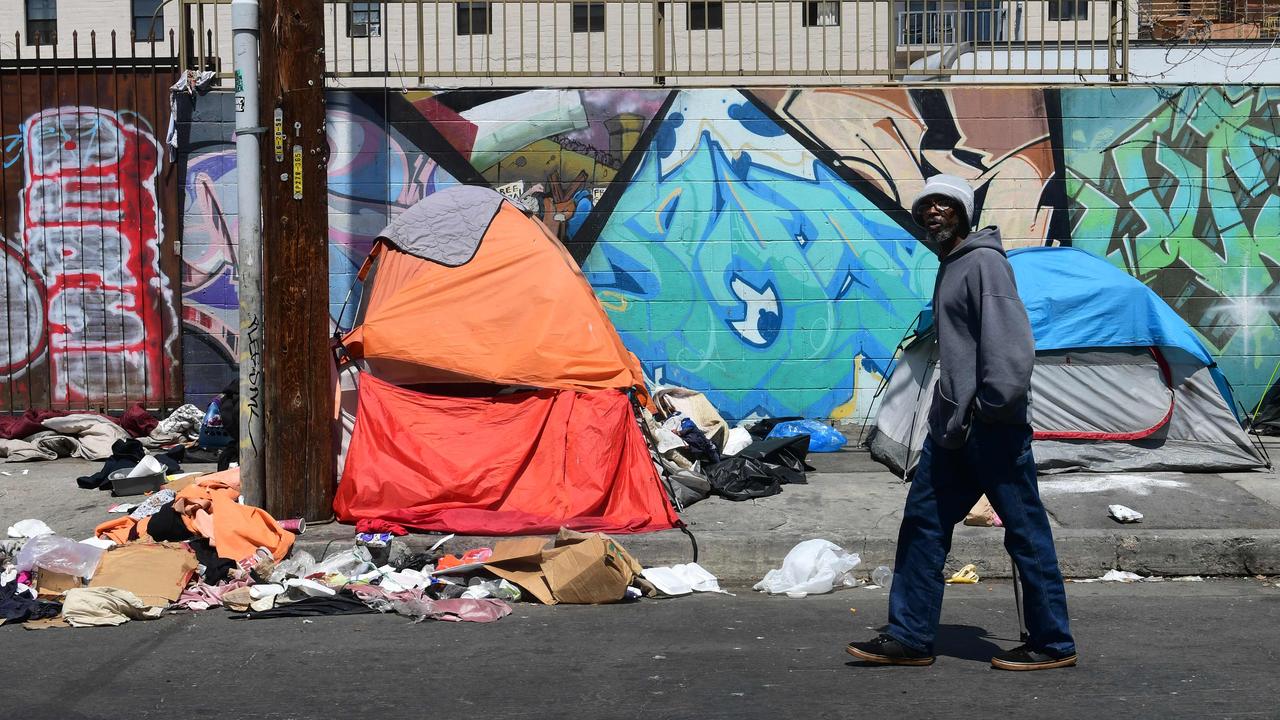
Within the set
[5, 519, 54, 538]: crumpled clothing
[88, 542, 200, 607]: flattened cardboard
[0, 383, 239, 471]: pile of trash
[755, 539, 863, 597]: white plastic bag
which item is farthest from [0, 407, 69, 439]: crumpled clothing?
[755, 539, 863, 597]: white plastic bag

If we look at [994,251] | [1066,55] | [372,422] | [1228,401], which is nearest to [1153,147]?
[1066,55]

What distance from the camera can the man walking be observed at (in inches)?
179

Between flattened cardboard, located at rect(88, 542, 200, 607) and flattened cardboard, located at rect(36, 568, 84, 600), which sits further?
flattened cardboard, located at rect(36, 568, 84, 600)

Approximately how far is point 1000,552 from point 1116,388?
2189mm

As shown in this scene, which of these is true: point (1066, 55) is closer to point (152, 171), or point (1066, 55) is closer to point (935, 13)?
point (935, 13)

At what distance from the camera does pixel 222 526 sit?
251 inches

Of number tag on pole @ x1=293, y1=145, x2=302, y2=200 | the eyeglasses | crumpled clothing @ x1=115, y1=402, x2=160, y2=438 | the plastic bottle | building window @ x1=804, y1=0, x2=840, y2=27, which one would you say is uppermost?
building window @ x1=804, y1=0, x2=840, y2=27

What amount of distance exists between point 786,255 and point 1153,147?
113 inches

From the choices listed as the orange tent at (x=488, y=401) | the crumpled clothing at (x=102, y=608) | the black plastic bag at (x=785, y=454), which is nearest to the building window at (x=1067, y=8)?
the black plastic bag at (x=785, y=454)

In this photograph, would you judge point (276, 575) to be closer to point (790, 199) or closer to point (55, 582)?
point (55, 582)

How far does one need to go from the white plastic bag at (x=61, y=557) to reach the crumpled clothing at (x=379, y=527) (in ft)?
4.12

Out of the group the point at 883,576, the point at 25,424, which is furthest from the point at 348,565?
the point at 25,424

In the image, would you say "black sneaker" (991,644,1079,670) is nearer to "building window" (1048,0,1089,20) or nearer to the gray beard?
the gray beard

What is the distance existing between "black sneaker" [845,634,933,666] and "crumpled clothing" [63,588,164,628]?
3059 mm
